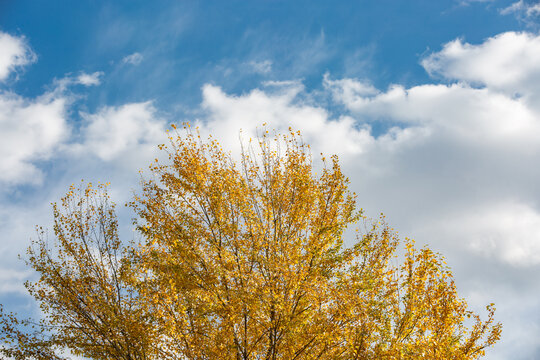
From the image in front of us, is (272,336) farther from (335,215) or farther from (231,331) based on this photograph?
(335,215)

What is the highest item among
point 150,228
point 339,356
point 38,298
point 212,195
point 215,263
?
point 212,195

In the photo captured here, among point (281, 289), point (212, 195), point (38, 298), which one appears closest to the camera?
point (281, 289)

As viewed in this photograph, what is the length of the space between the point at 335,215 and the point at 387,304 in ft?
8.41

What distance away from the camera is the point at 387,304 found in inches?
375

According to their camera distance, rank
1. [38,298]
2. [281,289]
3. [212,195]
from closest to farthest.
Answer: [281,289]
[212,195]
[38,298]

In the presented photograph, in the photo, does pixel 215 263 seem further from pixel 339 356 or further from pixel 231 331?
pixel 339 356

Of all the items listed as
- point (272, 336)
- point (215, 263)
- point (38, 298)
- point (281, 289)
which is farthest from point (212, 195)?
point (38, 298)

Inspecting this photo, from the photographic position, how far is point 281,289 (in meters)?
8.66

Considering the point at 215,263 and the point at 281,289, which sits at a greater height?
the point at 215,263

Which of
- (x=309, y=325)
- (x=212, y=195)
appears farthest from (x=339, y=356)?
(x=212, y=195)

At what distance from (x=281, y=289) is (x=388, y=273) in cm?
279

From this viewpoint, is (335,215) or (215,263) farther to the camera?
(335,215)

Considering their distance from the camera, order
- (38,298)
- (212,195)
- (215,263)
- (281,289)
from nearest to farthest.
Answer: (281,289) → (215,263) → (212,195) → (38,298)

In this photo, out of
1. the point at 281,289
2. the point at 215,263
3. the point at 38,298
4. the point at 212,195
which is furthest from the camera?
the point at 38,298
